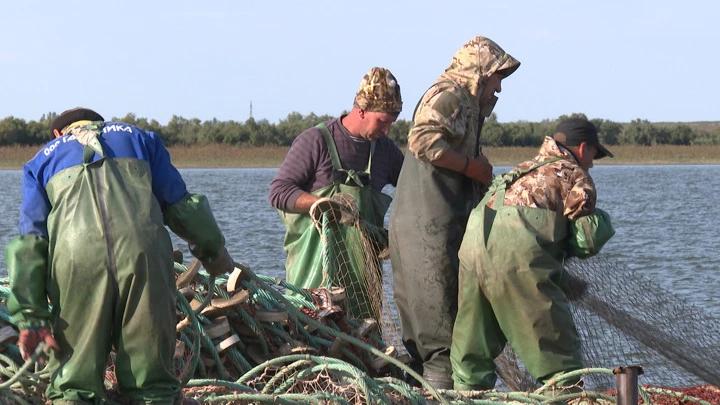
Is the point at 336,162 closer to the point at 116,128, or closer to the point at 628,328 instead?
the point at 628,328

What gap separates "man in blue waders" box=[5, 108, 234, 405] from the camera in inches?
171

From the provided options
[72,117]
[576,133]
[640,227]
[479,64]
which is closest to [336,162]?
[479,64]

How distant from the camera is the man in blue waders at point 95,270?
435cm

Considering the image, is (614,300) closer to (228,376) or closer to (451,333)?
(451,333)

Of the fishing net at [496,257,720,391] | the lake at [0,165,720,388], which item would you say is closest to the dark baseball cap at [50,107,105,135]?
the fishing net at [496,257,720,391]

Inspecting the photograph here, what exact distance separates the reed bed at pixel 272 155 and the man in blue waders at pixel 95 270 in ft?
139

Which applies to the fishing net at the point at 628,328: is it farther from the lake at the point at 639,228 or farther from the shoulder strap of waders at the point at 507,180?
the shoulder strap of waders at the point at 507,180

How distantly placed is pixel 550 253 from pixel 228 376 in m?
1.62

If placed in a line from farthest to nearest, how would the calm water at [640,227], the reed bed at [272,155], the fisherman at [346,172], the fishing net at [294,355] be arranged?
the reed bed at [272,155]
the calm water at [640,227]
the fisherman at [346,172]
the fishing net at [294,355]

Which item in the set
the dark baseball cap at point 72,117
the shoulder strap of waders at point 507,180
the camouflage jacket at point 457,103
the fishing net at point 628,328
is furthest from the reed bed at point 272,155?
the dark baseball cap at point 72,117

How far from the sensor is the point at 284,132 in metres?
55.2

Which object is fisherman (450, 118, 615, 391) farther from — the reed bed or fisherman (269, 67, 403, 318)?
the reed bed

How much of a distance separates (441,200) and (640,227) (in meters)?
18.9

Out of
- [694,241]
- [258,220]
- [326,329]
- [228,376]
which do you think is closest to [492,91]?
[326,329]
